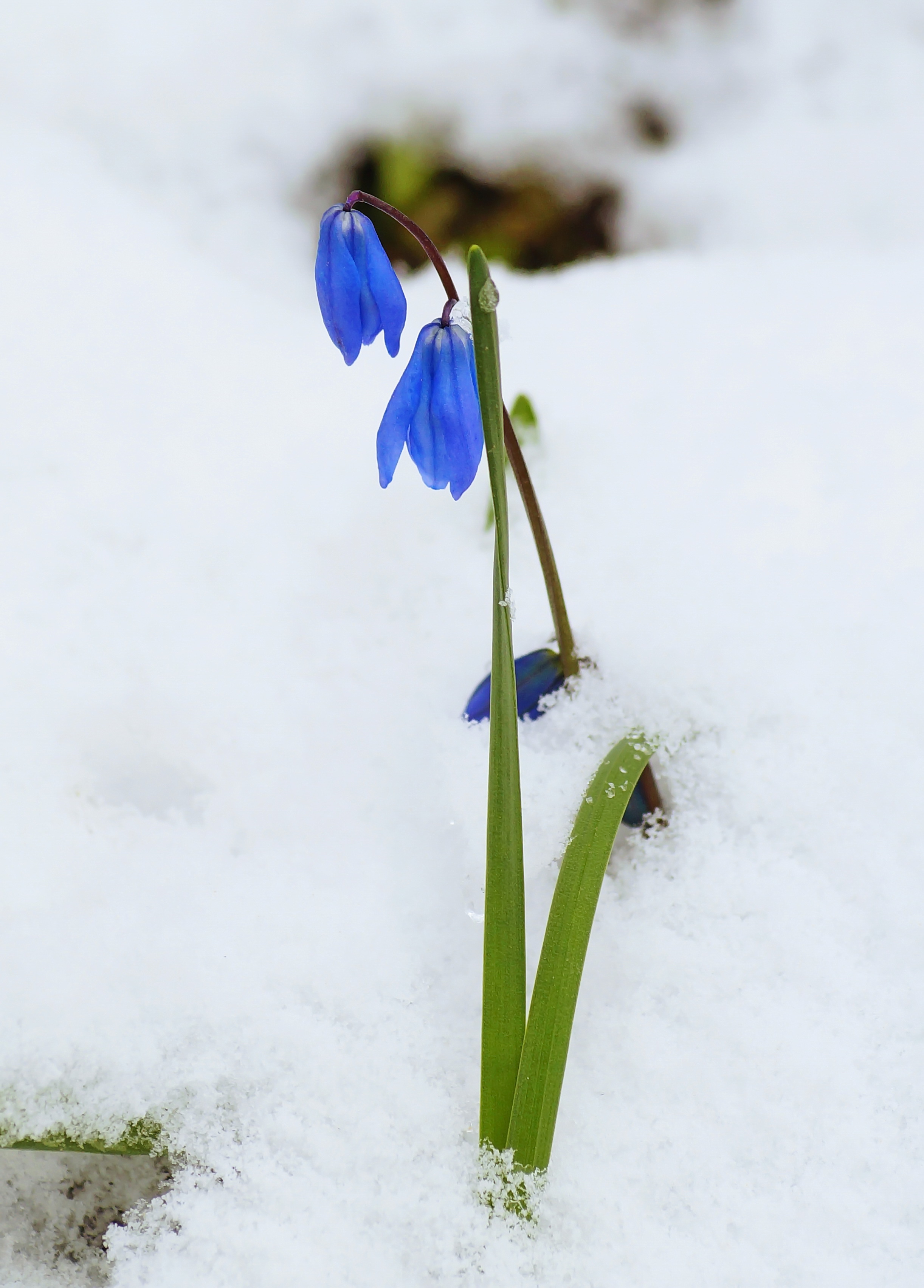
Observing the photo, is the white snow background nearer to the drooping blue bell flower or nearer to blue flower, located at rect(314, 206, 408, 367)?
the drooping blue bell flower

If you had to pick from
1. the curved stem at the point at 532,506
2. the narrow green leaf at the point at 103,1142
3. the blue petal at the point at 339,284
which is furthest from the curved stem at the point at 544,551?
the narrow green leaf at the point at 103,1142

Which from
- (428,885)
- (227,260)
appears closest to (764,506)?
(428,885)

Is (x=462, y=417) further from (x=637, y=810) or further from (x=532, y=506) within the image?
(x=637, y=810)

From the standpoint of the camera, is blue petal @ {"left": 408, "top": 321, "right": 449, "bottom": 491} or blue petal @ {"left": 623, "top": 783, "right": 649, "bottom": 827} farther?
blue petal @ {"left": 623, "top": 783, "right": 649, "bottom": 827}

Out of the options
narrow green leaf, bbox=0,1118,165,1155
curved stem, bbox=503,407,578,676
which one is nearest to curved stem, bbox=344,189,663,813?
curved stem, bbox=503,407,578,676

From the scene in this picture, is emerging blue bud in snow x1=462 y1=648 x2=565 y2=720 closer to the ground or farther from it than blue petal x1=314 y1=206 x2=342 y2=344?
closer to the ground

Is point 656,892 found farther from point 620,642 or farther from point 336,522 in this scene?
point 336,522

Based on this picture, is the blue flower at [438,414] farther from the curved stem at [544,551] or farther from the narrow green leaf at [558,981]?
the narrow green leaf at [558,981]
